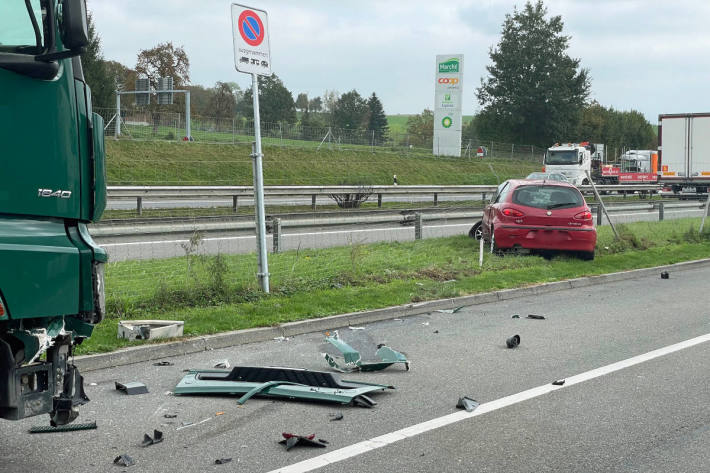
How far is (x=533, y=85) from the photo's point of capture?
82.2 meters

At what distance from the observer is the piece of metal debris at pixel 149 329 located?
791cm

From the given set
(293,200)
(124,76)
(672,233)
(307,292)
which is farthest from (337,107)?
(307,292)

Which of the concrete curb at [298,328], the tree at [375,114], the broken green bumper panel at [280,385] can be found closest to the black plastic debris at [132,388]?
the broken green bumper panel at [280,385]

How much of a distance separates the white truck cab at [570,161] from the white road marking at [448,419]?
126 feet

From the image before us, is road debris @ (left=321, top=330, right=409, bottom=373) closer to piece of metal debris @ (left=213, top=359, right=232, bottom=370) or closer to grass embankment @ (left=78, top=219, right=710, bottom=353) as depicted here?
piece of metal debris @ (left=213, top=359, right=232, bottom=370)

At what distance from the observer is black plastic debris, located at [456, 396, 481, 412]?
239 inches

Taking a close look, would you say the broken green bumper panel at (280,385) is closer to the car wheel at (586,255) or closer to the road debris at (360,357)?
the road debris at (360,357)

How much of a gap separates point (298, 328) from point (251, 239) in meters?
8.96

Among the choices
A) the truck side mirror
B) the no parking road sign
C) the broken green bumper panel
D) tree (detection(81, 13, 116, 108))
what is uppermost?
tree (detection(81, 13, 116, 108))

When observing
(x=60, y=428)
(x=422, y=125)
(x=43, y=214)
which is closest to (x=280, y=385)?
(x=60, y=428)

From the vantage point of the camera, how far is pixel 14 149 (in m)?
4.12

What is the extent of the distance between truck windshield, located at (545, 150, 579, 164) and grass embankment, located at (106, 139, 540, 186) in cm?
428

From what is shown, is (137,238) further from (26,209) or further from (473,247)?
(26,209)

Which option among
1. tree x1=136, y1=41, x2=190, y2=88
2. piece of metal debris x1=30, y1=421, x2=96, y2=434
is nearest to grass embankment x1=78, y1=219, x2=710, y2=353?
piece of metal debris x1=30, y1=421, x2=96, y2=434
